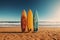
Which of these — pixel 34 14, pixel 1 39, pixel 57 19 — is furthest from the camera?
pixel 57 19

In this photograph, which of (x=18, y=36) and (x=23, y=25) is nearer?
(x=18, y=36)

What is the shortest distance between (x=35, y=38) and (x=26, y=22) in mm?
1009

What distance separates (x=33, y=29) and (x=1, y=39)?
133 centimetres

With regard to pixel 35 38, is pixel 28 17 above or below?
above

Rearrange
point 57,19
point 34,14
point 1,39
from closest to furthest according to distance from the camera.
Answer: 1. point 1,39
2. point 34,14
3. point 57,19

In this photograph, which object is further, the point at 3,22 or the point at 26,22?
the point at 3,22

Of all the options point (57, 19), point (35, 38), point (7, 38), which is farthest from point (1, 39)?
point (57, 19)

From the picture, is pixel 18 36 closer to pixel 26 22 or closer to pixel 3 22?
pixel 26 22

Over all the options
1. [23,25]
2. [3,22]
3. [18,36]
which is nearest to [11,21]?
[3,22]

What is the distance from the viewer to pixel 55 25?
7.55 meters

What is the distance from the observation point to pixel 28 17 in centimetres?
615

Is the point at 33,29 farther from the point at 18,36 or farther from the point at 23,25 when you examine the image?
the point at 18,36

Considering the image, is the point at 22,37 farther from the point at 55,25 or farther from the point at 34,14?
the point at 55,25

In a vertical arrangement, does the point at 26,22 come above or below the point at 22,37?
above
